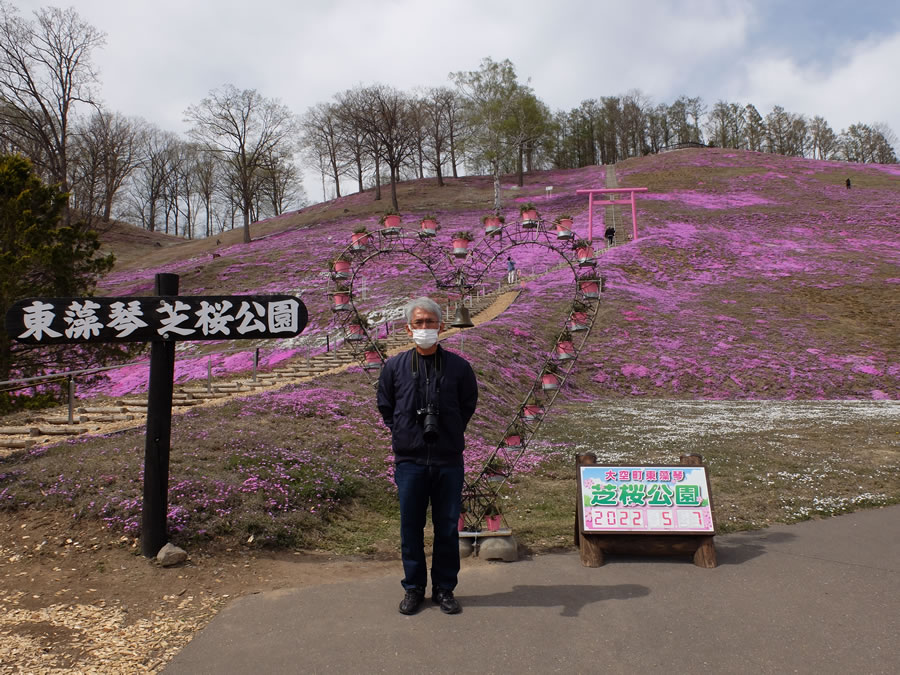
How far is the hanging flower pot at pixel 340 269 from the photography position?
6.23 meters

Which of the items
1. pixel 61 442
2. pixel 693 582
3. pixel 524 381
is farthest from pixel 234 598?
pixel 524 381

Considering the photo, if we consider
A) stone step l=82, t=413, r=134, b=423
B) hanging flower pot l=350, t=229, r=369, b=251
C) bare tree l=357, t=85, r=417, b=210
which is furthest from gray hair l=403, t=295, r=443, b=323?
bare tree l=357, t=85, r=417, b=210

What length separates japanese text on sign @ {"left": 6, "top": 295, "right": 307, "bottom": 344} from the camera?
16.5 feet

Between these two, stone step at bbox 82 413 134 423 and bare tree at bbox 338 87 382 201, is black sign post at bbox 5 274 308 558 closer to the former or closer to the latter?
stone step at bbox 82 413 134 423

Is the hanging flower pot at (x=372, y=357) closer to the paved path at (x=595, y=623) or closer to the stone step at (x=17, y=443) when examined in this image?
the paved path at (x=595, y=623)

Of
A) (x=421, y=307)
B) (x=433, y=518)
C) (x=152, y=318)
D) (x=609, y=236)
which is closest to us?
(x=433, y=518)

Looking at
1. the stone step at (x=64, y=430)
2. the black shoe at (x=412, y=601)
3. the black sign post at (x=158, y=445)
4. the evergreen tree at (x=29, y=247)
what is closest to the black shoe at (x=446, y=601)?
the black shoe at (x=412, y=601)

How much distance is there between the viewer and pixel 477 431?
10891 mm

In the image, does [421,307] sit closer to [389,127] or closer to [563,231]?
[563,231]

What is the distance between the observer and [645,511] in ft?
16.1

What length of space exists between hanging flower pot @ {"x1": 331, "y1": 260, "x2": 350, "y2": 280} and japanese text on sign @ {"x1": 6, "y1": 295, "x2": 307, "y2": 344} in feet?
2.75

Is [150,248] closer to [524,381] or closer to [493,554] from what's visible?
[524,381]

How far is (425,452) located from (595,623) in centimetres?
162

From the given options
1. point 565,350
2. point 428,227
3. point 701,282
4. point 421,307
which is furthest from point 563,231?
point 701,282
